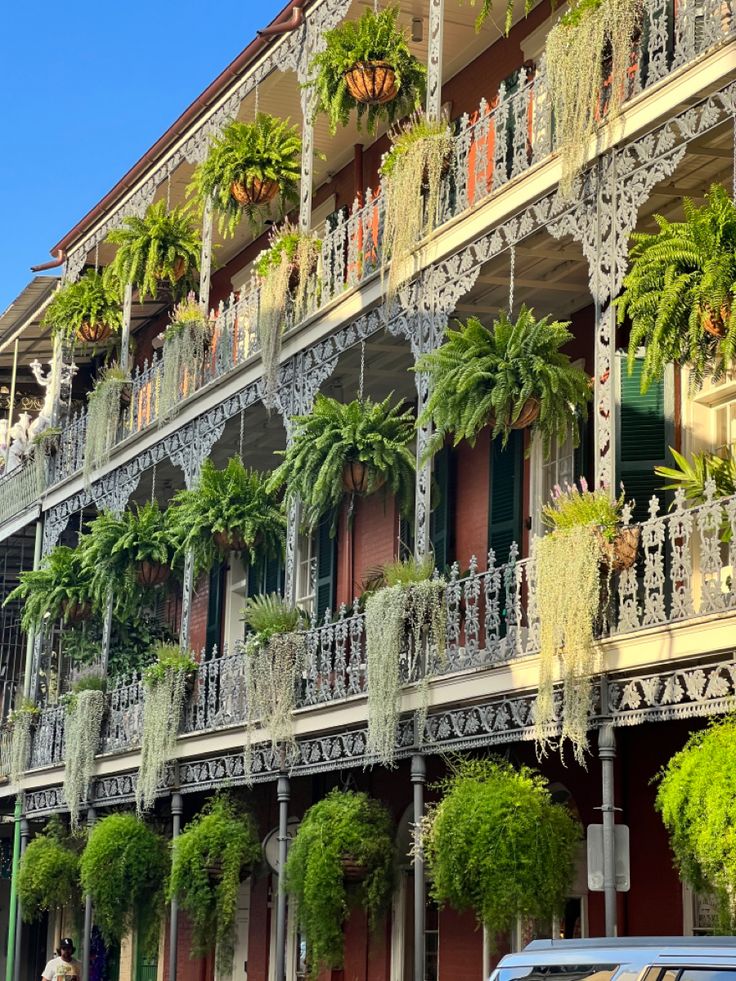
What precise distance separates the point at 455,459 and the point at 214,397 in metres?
3.26

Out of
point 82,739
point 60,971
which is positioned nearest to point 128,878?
point 60,971

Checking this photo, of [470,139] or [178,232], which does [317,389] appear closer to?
[470,139]

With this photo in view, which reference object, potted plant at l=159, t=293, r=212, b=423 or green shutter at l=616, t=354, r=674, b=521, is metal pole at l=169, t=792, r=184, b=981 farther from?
green shutter at l=616, t=354, r=674, b=521

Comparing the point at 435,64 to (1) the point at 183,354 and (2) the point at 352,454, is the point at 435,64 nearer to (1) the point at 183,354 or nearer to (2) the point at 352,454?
(2) the point at 352,454

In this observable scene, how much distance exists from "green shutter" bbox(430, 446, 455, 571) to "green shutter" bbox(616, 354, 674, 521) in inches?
140

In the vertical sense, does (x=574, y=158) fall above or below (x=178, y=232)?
below

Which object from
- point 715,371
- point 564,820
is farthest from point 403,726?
point 715,371

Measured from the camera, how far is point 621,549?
11.6m

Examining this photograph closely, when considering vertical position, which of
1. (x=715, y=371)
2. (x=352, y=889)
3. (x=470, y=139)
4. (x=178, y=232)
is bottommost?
(x=352, y=889)

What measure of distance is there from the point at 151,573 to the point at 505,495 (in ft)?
20.2

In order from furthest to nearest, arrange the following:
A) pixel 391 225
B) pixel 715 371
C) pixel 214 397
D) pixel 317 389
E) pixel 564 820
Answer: pixel 214 397, pixel 317 389, pixel 391 225, pixel 564 820, pixel 715 371

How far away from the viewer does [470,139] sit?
48.2ft

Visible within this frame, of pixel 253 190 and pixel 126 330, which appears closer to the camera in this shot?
pixel 253 190

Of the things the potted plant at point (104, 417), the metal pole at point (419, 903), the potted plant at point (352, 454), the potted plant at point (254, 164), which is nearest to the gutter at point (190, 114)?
the potted plant at point (254, 164)
